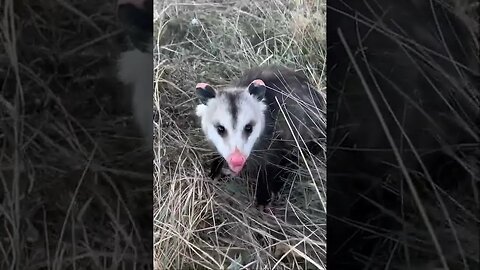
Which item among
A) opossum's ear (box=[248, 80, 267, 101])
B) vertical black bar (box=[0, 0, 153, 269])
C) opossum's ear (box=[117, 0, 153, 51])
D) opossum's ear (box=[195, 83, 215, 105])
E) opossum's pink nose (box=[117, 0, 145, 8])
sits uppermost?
opossum's pink nose (box=[117, 0, 145, 8])

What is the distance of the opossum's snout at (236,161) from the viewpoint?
115cm

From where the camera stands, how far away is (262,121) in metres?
1.16

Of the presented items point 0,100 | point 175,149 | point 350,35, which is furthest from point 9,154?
point 350,35

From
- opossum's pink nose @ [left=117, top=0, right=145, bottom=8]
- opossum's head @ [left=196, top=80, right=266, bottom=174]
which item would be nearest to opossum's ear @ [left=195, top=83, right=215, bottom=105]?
opossum's head @ [left=196, top=80, right=266, bottom=174]

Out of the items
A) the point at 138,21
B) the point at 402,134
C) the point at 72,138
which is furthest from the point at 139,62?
the point at 402,134

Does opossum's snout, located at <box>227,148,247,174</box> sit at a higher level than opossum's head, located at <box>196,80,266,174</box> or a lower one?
lower

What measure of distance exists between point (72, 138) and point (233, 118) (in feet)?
1.18

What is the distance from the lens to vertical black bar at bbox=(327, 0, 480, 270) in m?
1.14

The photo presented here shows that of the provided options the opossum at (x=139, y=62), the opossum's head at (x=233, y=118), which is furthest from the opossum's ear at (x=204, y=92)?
the opossum at (x=139, y=62)

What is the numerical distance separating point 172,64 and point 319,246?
0.51 meters

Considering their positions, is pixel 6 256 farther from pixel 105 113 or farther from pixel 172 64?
pixel 172 64

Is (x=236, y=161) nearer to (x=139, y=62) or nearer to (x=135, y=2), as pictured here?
(x=139, y=62)

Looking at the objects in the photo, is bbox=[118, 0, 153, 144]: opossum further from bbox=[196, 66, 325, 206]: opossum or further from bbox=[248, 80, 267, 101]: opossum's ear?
bbox=[248, 80, 267, 101]: opossum's ear

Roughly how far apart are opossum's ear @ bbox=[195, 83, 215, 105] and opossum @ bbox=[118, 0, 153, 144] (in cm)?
11
